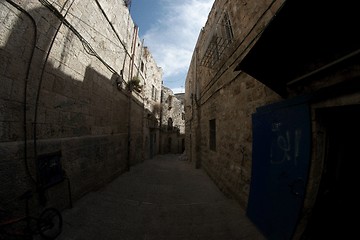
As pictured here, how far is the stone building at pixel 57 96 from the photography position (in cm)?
260

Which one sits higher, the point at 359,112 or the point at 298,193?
the point at 359,112

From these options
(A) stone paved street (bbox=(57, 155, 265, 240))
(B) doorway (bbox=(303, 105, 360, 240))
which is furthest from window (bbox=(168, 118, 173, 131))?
(B) doorway (bbox=(303, 105, 360, 240))

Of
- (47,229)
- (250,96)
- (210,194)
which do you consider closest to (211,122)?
(210,194)

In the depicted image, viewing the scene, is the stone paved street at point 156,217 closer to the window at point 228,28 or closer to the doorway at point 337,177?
the doorway at point 337,177

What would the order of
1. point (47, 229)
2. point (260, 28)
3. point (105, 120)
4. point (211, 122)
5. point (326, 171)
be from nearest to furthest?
point (326, 171), point (47, 229), point (260, 28), point (105, 120), point (211, 122)

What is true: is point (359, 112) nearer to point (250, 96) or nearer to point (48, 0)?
point (250, 96)

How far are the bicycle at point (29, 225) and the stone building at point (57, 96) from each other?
0.99 ft

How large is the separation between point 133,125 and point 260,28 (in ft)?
24.5

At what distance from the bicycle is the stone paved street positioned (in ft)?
0.53

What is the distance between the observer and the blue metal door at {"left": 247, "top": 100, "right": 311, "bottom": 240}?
2.07 m

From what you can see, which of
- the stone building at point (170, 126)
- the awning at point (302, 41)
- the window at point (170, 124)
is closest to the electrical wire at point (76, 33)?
the awning at point (302, 41)

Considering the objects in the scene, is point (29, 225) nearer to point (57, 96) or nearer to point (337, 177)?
point (57, 96)

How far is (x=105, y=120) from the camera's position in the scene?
5.75 metres

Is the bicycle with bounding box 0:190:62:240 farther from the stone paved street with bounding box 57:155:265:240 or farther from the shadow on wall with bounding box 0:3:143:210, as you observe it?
the shadow on wall with bounding box 0:3:143:210
